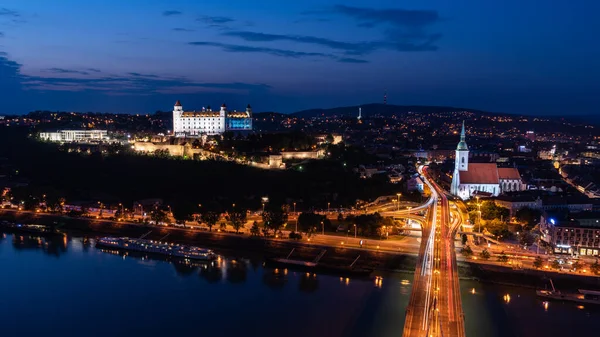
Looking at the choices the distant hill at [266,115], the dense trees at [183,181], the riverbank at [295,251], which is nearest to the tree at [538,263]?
the riverbank at [295,251]

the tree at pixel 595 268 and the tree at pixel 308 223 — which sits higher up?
the tree at pixel 308 223

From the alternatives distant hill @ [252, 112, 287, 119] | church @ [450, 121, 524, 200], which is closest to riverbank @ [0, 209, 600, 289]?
church @ [450, 121, 524, 200]

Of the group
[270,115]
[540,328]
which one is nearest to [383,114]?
[270,115]

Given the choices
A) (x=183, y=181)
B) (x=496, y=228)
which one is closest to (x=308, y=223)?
(x=496, y=228)

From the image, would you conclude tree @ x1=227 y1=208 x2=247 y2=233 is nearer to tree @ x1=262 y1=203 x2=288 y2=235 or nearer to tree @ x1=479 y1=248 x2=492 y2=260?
tree @ x1=262 y1=203 x2=288 y2=235

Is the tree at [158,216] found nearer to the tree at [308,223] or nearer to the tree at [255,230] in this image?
the tree at [255,230]
